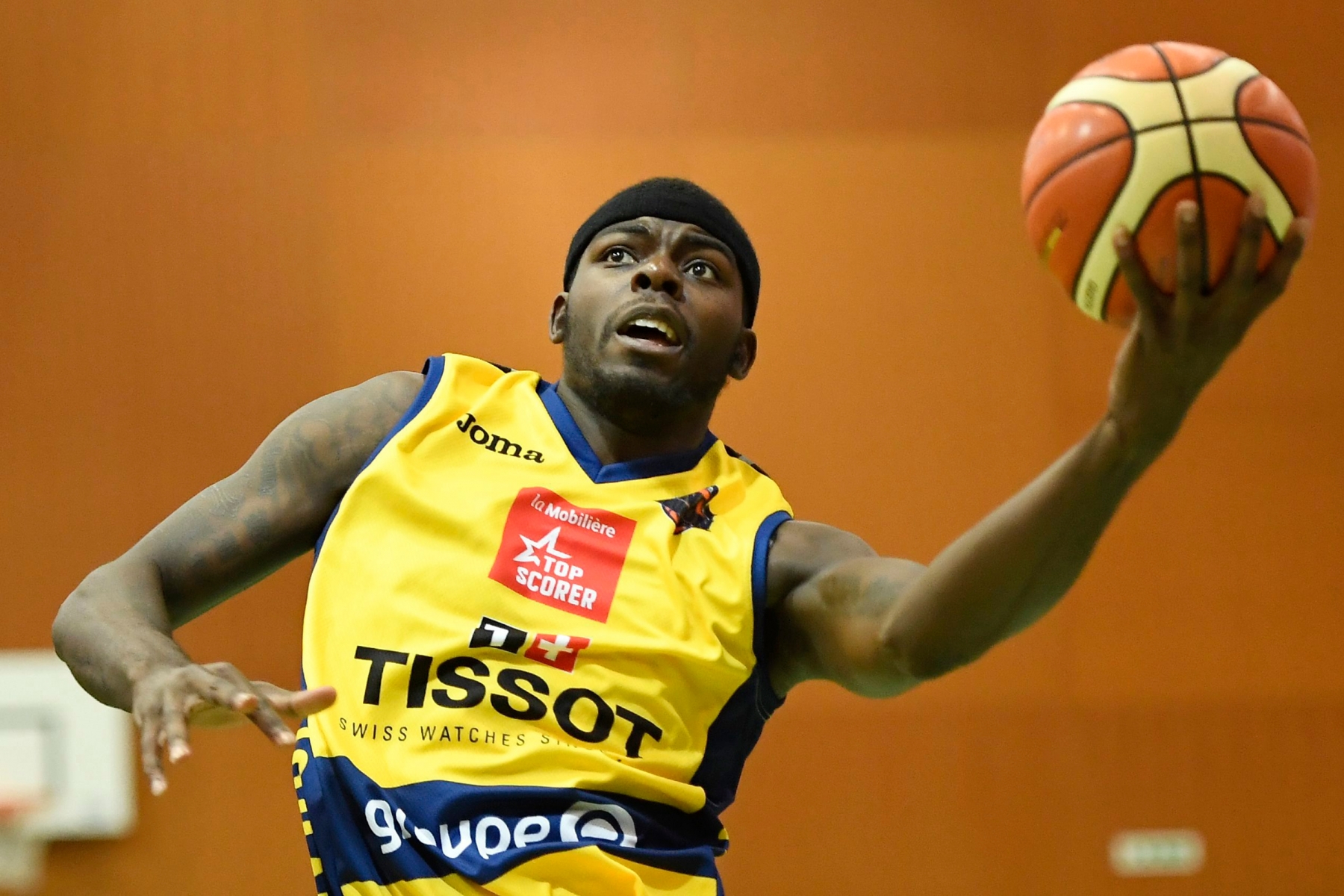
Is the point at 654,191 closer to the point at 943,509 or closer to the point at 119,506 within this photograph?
the point at 943,509

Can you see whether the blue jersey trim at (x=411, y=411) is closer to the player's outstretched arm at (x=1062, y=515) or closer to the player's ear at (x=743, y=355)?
the player's ear at (x=743, y=355)

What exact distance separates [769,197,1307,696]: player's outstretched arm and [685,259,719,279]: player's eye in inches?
24.9

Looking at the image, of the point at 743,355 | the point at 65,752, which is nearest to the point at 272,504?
the point at 743,355

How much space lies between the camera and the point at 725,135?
4.25 meters

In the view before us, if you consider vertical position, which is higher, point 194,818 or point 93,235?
point 93,235

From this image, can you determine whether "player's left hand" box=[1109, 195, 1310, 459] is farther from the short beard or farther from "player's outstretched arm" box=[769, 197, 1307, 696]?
the short beard

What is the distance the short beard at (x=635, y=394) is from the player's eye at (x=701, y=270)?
17cm

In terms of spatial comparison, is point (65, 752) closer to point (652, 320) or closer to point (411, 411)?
point (411, 411)

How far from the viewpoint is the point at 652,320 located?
217 centimetres

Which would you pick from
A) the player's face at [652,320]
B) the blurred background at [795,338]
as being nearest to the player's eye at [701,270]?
the player's face at [652,320]

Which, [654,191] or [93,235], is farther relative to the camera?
[93,235]

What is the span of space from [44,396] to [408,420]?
2.42m

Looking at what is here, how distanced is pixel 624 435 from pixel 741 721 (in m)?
0.50

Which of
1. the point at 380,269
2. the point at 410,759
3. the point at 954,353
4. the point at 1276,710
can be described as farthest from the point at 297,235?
the point at 1276,710
